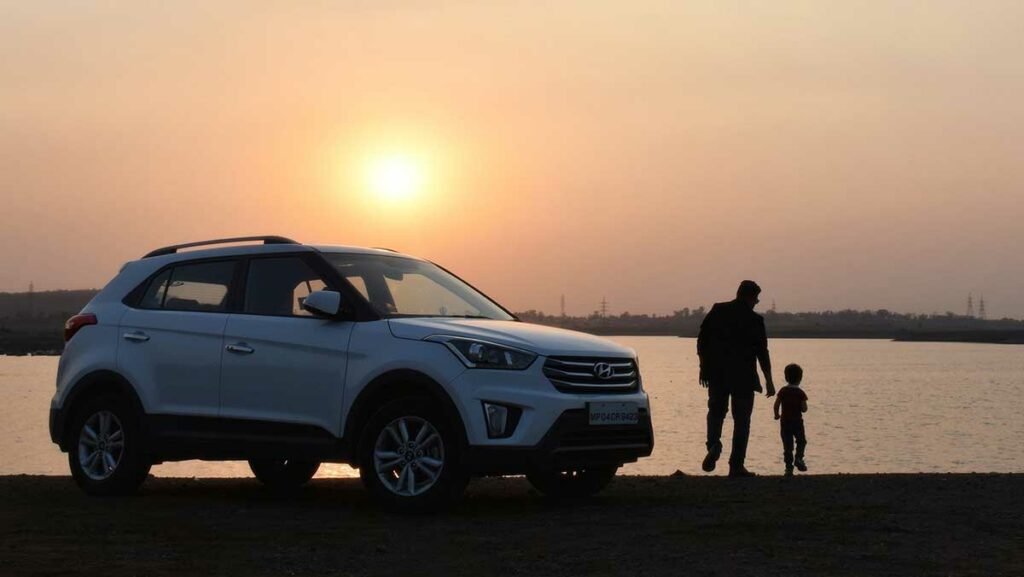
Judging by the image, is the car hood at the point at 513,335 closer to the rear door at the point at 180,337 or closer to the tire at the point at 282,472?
the rear door at the point at 180,337

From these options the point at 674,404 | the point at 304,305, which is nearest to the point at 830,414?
the point at 674,404

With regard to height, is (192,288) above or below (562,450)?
above

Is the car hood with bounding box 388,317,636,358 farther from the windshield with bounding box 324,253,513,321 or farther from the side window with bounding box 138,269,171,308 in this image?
the side window with bounding box 138,269,171,308

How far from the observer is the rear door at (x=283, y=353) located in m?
9.81

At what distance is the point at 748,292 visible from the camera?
43.7 ft

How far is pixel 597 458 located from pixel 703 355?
158 inches

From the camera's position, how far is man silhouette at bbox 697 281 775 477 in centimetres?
1310

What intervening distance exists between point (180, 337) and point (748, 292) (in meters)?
5.71

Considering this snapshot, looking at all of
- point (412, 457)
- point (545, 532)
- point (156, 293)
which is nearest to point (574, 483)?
point (412, 457)

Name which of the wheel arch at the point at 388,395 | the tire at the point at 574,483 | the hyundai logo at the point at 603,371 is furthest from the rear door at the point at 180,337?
the hyundai logo at the point at 603,371

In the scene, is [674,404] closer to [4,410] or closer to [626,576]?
[4,410]

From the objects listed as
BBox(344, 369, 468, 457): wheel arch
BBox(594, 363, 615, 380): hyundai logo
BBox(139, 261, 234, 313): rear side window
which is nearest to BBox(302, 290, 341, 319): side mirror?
BBox(344, 369, 468, 457): wheel arch

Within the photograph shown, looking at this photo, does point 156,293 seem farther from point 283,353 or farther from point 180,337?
point 283,353

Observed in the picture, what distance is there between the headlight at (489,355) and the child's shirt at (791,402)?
630cm
